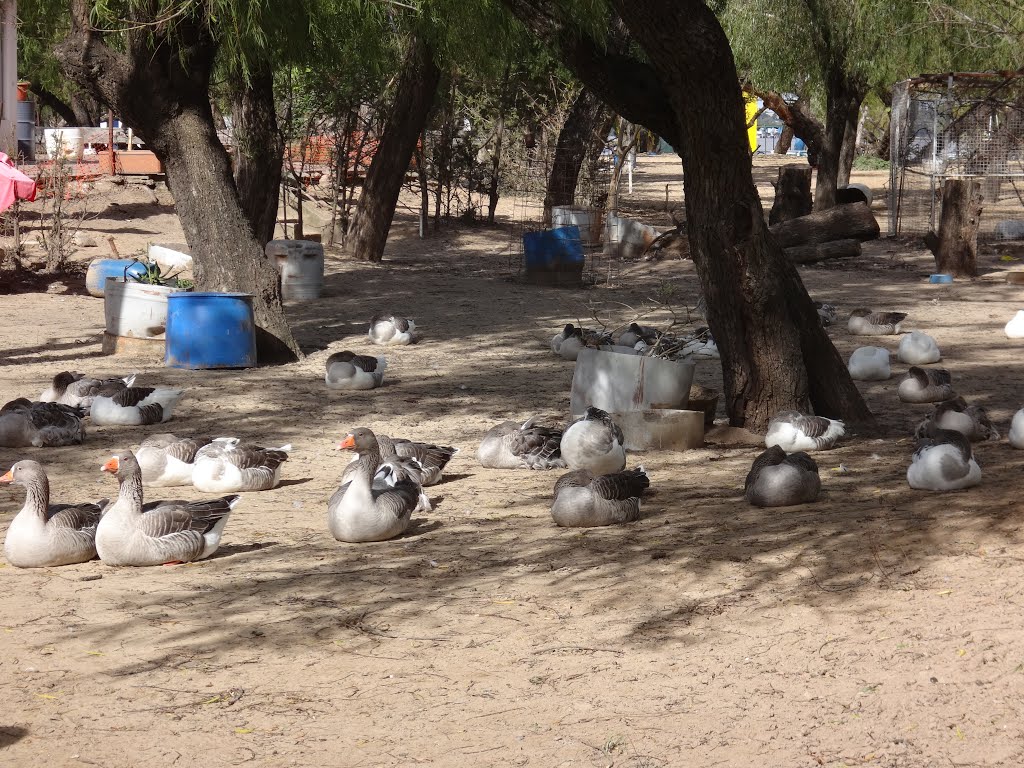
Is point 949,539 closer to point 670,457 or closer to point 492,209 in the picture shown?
point 670,457

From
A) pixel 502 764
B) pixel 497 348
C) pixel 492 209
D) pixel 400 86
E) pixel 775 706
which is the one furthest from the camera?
pixel 492 209

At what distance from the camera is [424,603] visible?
5.64m

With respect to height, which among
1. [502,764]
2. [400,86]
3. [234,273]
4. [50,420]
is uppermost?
[400,86]

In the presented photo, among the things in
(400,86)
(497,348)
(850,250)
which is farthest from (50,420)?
(850,250)

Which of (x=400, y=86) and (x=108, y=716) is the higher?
(x=400, y=86)

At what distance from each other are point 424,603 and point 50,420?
432 centimetres

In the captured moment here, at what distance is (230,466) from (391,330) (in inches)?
227

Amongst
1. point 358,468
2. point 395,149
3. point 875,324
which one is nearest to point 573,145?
point 395,149

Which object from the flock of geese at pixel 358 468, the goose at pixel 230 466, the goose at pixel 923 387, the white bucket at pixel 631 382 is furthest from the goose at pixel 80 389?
the goose at pixel 923 387

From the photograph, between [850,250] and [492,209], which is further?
[492,209]

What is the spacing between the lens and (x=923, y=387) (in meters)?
10.0

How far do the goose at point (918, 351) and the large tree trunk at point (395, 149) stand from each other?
29.8 feet

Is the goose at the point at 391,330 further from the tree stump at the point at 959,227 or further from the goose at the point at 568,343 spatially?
the tree stump at the point at 959,227

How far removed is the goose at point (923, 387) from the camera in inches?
395
